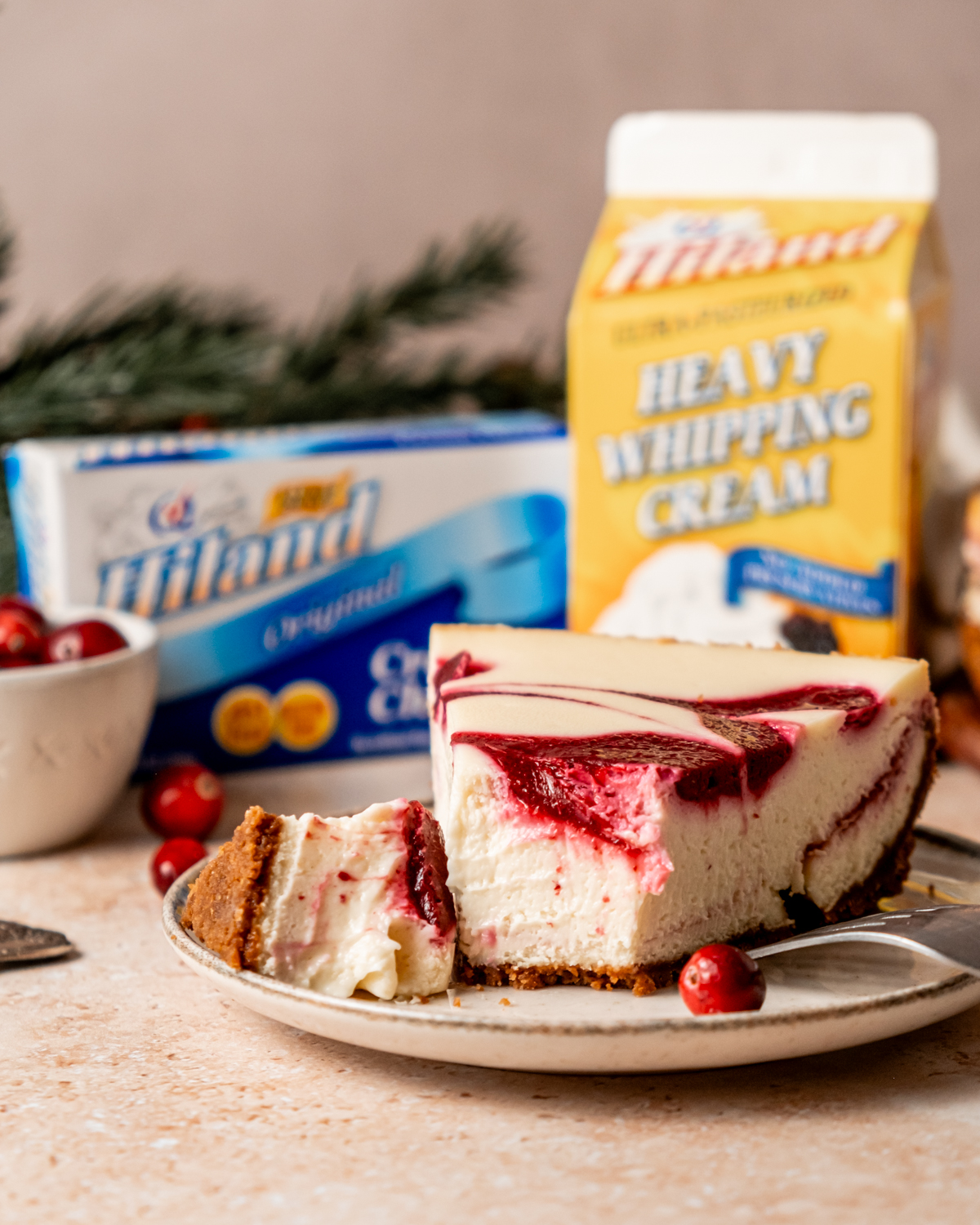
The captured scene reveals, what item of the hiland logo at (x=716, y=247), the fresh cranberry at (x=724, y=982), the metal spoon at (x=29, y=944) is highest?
the hiland logo at (x=716, y=247)

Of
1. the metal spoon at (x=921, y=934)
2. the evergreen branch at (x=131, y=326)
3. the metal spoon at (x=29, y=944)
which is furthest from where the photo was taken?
the evergreen branch at (x=131, y=326)

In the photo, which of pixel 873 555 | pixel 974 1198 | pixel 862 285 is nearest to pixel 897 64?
pixel 862 285

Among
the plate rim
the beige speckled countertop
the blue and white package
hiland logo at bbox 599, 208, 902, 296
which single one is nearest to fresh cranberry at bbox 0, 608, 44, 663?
the blue and white package

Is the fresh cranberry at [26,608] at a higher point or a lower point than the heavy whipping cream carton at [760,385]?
lower

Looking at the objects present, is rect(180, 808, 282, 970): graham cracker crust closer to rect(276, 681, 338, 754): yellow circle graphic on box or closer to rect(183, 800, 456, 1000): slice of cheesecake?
rect(183, 800, 456, 1000): slice of cheesecake

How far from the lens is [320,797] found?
138 cm

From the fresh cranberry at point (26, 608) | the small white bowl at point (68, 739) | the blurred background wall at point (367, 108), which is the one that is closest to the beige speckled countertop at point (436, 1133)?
the small white bowl at point (68, 739)

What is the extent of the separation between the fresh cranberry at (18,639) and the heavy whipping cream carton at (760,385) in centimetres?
53

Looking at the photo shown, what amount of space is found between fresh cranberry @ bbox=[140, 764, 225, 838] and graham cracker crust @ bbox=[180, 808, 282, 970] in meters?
0.41

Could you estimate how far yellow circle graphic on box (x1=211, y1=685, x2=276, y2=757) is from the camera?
56.7 inches

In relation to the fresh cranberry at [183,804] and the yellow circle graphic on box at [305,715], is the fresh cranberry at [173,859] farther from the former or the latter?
the yellow circle graphic on box at [305,715]

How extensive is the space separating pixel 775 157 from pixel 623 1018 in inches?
37.3

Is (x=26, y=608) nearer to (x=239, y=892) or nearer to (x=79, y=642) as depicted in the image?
(x=79, y=642)

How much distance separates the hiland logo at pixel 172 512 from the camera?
138 cm
